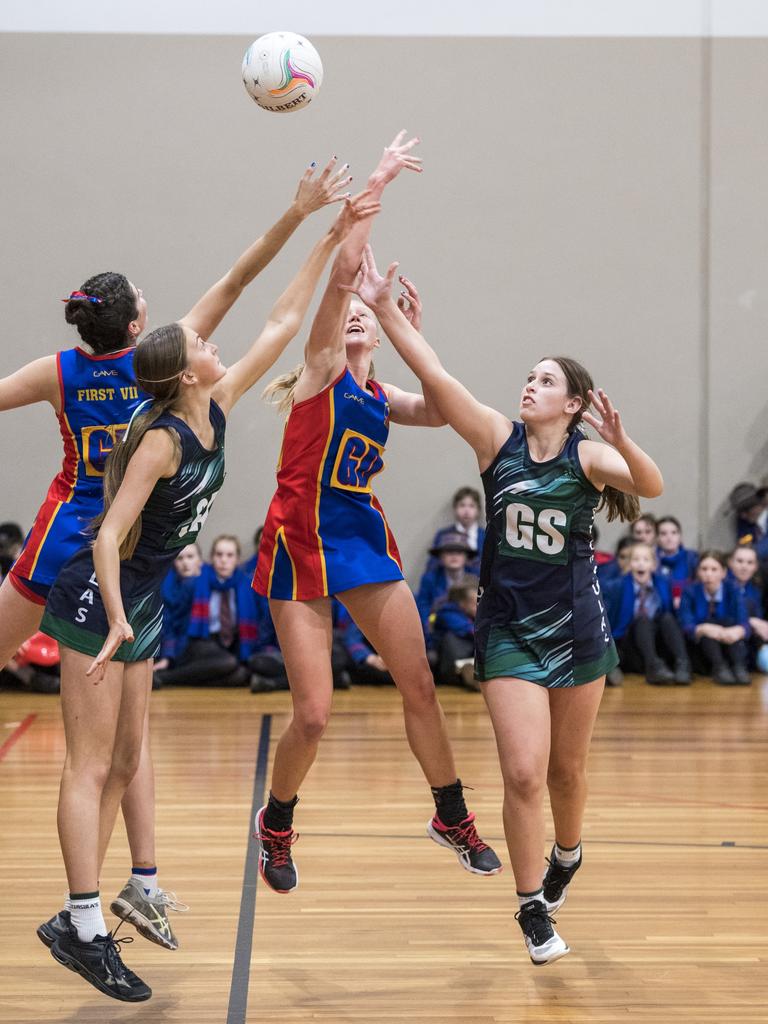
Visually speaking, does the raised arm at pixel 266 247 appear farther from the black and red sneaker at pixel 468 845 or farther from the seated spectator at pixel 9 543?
the seated spectator at pixel 9 543

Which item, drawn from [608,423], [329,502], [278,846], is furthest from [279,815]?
[608,423]

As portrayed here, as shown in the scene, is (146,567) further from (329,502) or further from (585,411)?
(585,411)

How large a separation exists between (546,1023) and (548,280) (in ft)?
25.8

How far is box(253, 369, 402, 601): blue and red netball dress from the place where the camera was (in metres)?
4.22

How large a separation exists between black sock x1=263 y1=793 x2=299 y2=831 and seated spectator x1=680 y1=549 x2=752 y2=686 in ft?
18.4

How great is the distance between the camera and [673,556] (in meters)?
9.91

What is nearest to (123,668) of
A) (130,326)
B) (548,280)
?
(130,326)

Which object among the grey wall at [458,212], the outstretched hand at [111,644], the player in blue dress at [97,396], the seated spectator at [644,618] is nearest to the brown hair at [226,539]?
the grey wall at [458,212]

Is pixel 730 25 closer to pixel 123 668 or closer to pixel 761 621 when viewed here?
pixel 761 621

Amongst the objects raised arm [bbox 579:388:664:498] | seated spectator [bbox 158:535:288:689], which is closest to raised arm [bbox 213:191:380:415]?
raised arm [bbox 579:388:664:498]

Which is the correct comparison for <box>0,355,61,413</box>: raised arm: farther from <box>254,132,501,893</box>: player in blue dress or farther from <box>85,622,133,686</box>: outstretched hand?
<box>85,622,133,686</box>: outstretched hand

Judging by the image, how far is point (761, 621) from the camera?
373 inches

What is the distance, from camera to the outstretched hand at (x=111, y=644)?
3.33 metres

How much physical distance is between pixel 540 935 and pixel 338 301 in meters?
2.02
